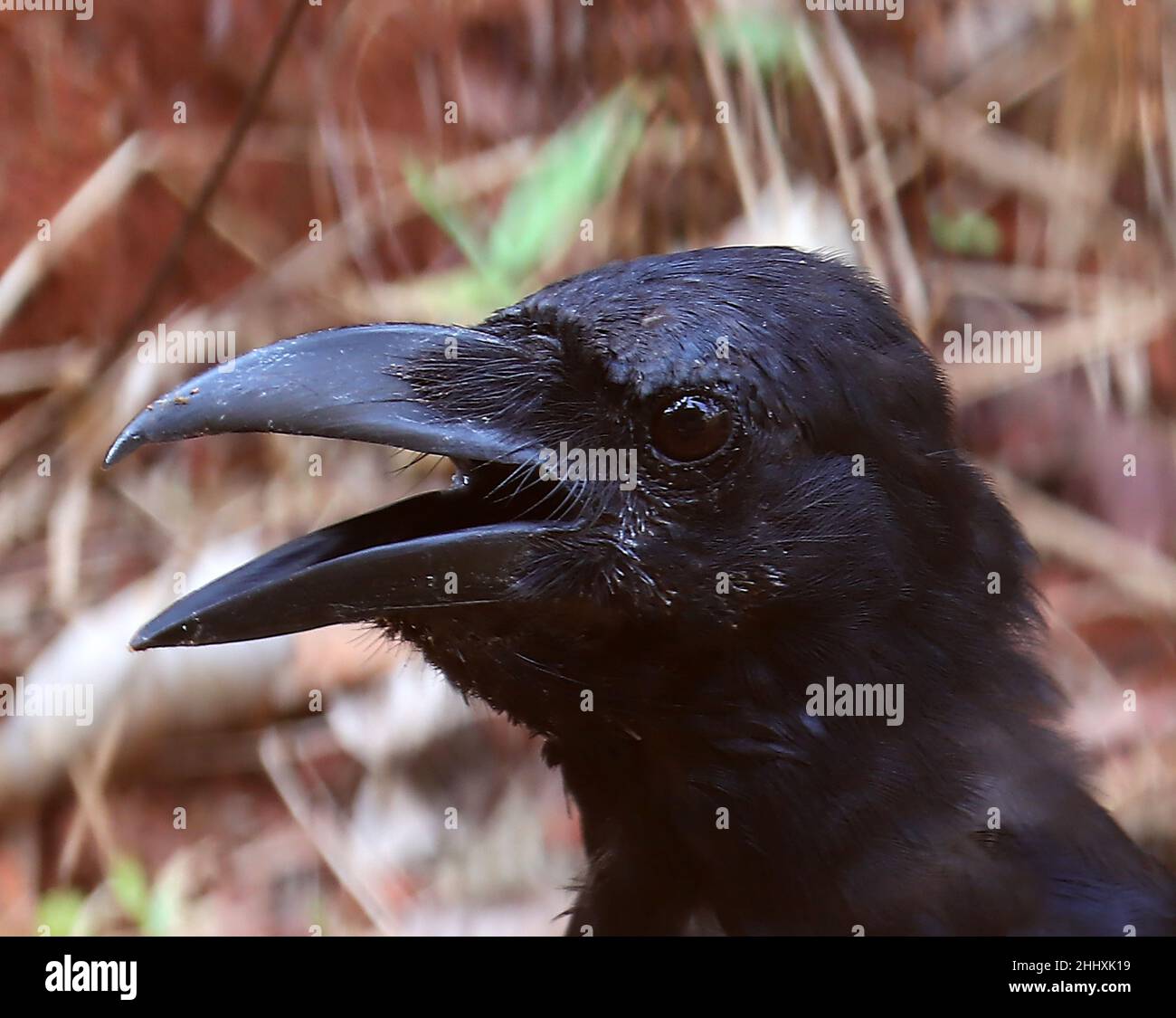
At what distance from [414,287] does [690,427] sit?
2172 millimetres

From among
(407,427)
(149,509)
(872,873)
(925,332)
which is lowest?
(872,873)

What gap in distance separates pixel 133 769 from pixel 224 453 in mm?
1009

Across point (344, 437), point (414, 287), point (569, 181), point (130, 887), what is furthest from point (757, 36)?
point (130, 887)

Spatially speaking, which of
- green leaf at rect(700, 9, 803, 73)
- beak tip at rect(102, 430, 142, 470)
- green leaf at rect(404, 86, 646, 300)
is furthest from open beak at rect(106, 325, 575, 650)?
green leaf at rect(700, 9, 803, 73)

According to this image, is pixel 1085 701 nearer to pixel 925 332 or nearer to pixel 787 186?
pixel 925 332

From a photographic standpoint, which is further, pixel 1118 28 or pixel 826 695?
pixel 1118 28

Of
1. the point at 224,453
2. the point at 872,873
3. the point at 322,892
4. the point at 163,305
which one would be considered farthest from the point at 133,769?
the point at 872,873

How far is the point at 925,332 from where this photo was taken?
3.71m

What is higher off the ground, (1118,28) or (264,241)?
(1118,28)

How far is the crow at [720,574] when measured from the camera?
190cm

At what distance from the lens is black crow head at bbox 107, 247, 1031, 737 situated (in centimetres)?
190

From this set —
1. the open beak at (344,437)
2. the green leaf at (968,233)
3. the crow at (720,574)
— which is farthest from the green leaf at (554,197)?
the open beak at (344,437)

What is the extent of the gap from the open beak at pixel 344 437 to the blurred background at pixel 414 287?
5.12ft

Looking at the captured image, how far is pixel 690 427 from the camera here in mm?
1885
